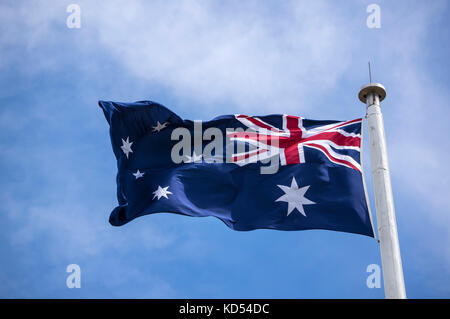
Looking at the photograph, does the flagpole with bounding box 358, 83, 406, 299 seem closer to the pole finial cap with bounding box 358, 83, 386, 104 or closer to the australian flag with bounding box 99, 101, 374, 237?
the pole finial cap with bounding box 358, 83, 386, 104

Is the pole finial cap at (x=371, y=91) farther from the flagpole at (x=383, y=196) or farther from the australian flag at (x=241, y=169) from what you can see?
the australian flag at (x=241, y=169)

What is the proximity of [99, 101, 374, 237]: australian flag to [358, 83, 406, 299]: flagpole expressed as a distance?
1322 millimetres

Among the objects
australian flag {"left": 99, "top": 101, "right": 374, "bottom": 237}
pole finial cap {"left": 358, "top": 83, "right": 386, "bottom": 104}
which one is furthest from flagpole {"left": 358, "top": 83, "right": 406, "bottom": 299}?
australian flag {"left": 99, "top": 101, "right": 374, "bottom": 237}

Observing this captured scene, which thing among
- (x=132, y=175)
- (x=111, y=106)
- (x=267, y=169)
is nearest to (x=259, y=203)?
(x=267, y=169)

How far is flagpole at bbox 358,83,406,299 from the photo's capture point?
47.4ft

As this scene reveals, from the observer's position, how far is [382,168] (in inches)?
634

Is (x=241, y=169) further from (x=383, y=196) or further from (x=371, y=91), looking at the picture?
(x=383, y=196)

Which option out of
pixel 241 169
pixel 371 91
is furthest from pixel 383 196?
pixel 241 169

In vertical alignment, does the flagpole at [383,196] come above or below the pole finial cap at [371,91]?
below

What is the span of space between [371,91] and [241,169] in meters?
3.87

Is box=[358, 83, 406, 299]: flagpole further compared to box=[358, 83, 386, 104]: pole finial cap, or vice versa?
box=[358, 83, 386, 104]: pole finial cap

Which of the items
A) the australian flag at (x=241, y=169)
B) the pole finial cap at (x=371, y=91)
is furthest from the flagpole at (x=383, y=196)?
the australian flag at (x=241, y=169)

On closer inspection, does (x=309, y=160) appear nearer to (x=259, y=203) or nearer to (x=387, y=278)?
(x=259, y=203)

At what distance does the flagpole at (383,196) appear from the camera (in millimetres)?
14459
